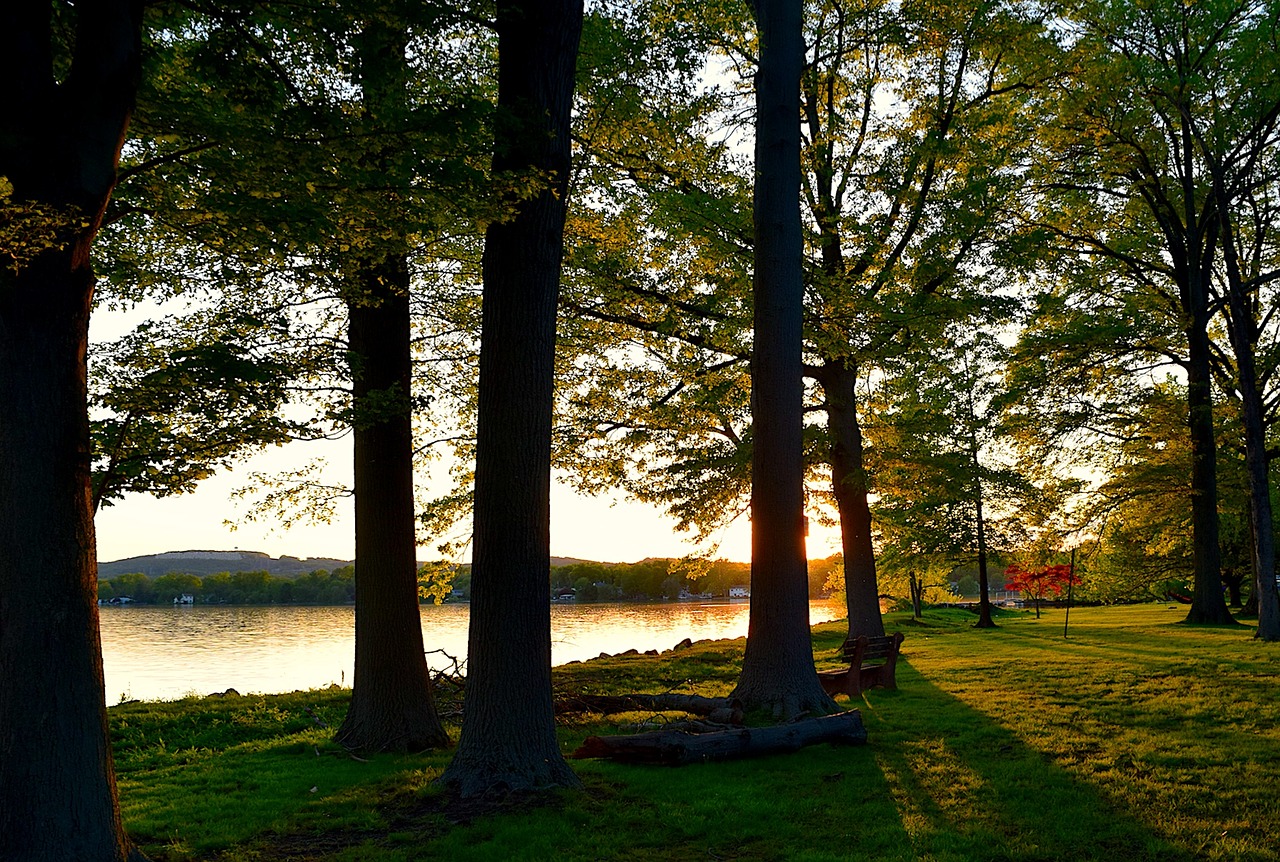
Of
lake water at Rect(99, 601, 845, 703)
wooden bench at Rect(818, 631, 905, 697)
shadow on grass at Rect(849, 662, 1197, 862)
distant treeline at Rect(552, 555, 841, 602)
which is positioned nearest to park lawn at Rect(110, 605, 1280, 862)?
shadow on grass at Rect(849, 662, 1197, 862)

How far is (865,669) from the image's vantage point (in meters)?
12.7

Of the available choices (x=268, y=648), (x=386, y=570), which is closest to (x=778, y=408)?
(x=386, y=570)

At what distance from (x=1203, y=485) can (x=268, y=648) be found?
3123 cm

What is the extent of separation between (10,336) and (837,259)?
1464 cm

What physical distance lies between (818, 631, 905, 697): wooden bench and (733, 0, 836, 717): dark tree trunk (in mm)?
1518

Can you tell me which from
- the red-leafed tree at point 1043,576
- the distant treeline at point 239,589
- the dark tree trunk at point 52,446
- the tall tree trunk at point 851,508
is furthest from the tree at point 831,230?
the distant treeline at point 239,589

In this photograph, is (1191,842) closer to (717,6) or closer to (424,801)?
(424,801)

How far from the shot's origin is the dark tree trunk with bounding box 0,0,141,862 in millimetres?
4938

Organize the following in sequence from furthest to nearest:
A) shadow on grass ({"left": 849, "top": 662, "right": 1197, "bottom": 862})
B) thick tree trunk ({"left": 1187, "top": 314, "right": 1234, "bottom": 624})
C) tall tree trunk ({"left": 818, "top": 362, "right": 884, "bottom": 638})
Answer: thick tree trunk ({"left": 1187, "top": 314, "right": 1234, "bottom": 624})
tall tree trunk ({"left": 818, "top": 362, "right": 884, "bottom": 638})
shadow on grass ({"left": 849, "top": 662, "right": 1197, "bottom": 862})

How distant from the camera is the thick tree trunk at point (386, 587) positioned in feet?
30.6

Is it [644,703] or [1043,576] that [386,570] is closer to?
[644,703]

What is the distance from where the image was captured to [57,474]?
510 cm

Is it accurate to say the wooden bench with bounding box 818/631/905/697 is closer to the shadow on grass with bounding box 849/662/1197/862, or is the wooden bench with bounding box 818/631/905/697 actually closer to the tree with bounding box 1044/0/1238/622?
the shadow on grass with bounding box 849/662/1197/862

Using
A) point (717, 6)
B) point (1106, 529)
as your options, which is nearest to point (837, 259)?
point (717, 6)
